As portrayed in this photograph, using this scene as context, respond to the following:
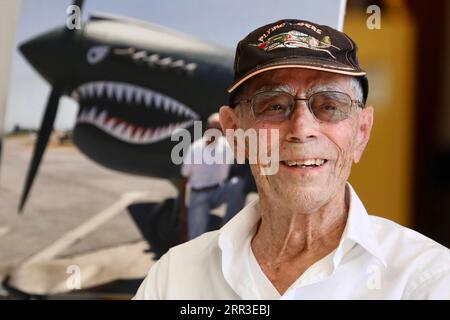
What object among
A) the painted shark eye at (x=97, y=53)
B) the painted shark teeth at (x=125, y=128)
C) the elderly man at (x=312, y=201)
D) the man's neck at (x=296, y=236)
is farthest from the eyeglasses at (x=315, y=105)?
the painted shark eye at (x=97, y=53)

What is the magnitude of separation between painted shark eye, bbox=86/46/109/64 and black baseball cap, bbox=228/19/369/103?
68 centimetres

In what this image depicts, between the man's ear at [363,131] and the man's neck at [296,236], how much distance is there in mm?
73

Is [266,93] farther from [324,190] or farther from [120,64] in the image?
[120,64]

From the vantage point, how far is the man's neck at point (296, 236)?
0.92m

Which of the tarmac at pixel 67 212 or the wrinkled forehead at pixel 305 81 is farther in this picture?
the tarmac at pixel 67 212

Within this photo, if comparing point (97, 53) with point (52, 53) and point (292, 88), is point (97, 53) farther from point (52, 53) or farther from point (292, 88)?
point (292, 88)

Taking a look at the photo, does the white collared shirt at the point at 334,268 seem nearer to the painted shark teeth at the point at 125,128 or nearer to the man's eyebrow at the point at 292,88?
the man's eyebrow at the point at 292,88

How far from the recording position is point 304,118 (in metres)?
0.84

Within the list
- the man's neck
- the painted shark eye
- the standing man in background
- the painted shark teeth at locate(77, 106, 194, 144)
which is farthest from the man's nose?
the painted shark eye

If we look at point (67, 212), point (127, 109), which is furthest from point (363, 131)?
point (67, 212)

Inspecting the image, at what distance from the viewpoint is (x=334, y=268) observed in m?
0.87

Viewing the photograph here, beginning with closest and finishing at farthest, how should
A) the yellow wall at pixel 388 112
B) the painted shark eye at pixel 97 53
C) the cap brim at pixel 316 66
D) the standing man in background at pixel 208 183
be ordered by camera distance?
the cap brim at pixel 316 66 → the yellow wall at pixel 388 112 → the standing man in background at pixel 208 183 → the painted shark eye at pixel 97 53

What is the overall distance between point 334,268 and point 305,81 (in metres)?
0.31
